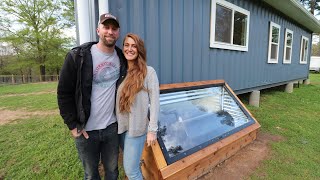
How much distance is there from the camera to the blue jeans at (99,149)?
1730 mm

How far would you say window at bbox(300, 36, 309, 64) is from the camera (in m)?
10.8

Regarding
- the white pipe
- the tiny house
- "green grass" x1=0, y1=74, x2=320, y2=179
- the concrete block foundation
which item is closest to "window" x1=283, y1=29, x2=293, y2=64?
the tiny house

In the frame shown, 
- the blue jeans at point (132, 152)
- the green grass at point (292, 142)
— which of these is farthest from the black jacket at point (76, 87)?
the green grass at point (292, 142)

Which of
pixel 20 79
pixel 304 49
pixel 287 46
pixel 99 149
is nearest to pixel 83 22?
pixel 99 149

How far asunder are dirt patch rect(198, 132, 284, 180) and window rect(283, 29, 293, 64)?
6151 millimetres

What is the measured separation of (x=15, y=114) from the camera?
18.8 ft

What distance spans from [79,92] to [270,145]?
3.24 m

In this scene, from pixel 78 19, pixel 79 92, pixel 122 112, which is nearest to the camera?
pixel 79 92

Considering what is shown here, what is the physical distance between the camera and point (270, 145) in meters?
3.52

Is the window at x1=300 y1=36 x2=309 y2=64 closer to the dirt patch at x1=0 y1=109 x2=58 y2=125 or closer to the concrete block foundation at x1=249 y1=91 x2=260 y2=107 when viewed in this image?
the concrete block foundation at x1=249 y1=91 x2=260 y2=107

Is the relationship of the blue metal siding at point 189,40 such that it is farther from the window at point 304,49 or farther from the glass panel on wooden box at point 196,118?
the window at point 304,49

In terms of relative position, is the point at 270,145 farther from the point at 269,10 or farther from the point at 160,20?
the point at 269,10

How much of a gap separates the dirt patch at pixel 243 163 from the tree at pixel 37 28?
2199 cm

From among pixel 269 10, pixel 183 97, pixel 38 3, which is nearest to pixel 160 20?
pixel 183 97
